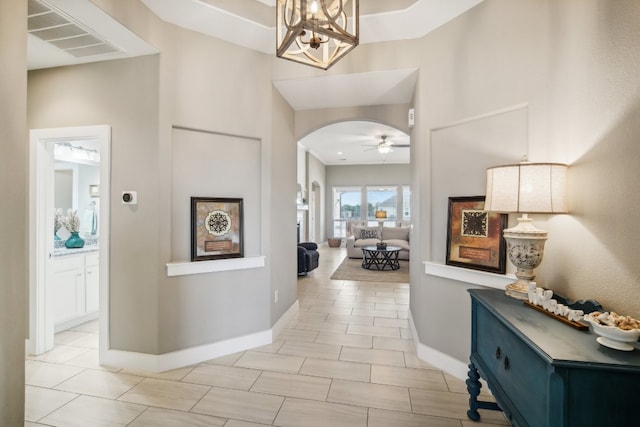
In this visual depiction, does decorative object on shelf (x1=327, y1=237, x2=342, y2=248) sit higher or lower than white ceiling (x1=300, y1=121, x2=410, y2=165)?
lower

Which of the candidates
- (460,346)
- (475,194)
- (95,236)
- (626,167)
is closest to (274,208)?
(475,194)

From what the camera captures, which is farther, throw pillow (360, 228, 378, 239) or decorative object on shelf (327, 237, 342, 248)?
decorative object on shelf (327, 237, 342, 248)

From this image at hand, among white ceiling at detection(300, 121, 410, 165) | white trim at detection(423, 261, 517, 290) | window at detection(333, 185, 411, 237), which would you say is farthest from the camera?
window at detection(333, 185, 411, 237)

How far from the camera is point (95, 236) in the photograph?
431 cm

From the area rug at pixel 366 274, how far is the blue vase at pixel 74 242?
4.11 m

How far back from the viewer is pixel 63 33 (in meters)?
2.24

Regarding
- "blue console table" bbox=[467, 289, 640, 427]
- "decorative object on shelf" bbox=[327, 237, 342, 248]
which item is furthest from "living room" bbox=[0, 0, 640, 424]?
"decorative object on shelf" bbox=[327, 237, 342, 248]

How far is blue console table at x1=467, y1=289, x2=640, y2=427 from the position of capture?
98cm

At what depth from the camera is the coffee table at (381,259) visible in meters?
6.87

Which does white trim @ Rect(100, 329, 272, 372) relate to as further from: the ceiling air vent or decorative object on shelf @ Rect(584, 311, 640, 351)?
decorative object on shelf @ Rect(584, 311, 640, 351)

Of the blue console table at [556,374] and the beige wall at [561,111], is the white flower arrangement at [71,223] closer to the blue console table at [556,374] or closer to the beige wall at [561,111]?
the beige wall at [561,111]

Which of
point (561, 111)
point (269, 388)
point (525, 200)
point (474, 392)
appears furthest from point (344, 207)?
point (525, 200)

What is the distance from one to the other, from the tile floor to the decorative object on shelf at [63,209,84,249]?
1.00 metres

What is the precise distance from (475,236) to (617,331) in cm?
135
